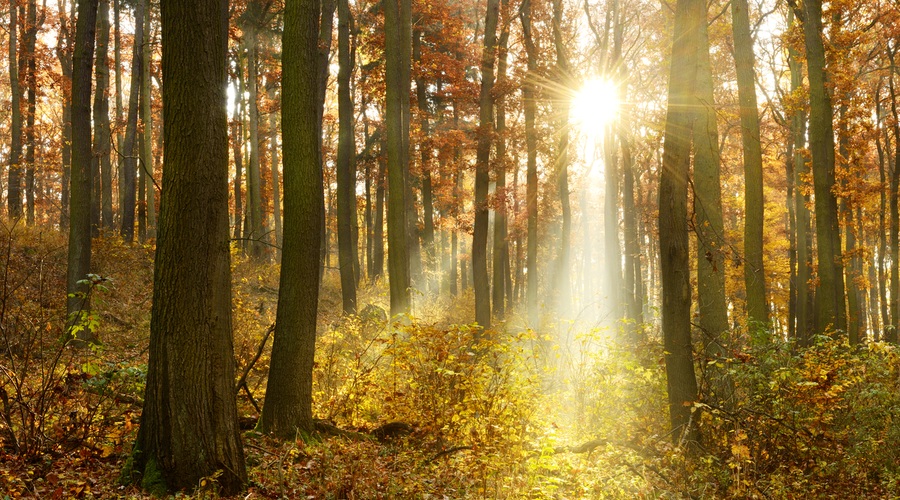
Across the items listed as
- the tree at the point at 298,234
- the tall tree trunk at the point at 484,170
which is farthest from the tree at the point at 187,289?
the tall tree trunk at the point at 484,170

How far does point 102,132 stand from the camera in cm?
1834

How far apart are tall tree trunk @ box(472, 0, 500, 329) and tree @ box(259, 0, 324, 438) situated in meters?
9.51

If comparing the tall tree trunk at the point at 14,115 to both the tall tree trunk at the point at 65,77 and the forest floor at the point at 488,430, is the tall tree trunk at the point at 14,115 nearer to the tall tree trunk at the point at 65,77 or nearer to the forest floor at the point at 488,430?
the tall tree trunk at the point at 65,77

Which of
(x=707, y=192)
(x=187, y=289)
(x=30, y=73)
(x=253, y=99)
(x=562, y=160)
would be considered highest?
(x=30, y=73)

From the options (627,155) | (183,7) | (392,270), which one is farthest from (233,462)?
(627,155)

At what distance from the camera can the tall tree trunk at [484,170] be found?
1641cm

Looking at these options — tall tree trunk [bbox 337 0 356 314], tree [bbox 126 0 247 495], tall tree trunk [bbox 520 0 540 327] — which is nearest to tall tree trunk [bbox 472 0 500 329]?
tall tree trunk [bbox 520 0 540 327]

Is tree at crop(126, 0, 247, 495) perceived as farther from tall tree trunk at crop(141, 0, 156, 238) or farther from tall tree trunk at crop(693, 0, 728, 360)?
tall tree trunk at crop(141, 0, 156, 238)

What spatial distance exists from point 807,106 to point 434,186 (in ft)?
50.0

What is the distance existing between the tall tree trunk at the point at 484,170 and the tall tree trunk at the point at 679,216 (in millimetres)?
9091

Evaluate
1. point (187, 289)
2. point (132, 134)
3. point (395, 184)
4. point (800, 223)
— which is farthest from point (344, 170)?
point (800, 223)

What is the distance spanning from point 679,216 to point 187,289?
5336 mm

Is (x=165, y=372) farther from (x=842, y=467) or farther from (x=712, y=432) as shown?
(x=842, y=467)

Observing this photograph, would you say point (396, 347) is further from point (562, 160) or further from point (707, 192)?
point (562, 160)
